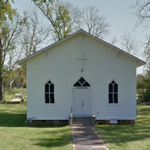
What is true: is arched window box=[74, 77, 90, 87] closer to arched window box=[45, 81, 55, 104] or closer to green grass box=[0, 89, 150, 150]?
arched window box=[45, 81, 55, 104]

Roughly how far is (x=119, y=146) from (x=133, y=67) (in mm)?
7038

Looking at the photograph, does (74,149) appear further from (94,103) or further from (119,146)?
(94,103)

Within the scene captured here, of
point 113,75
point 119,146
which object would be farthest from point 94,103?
point 119,146

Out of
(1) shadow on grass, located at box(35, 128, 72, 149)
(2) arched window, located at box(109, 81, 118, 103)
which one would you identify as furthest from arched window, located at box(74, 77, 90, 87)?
(1) shadow on grass, located at box(35, 128, 72, 149)

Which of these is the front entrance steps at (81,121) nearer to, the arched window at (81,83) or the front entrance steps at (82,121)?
the front entrance steps at (82,121)

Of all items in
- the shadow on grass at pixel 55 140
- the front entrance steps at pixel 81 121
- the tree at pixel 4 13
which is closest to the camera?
the shadow on grass at pixel 55 140

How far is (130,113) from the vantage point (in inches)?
585

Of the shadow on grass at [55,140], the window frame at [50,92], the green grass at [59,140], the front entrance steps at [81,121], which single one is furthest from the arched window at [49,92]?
the shadow on grass at [55,140]

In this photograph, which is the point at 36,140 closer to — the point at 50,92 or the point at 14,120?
the point at 50,92

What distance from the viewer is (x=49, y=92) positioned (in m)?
14.9

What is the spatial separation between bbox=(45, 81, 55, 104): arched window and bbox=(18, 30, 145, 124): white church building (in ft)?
0.49

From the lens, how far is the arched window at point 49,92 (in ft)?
48.9

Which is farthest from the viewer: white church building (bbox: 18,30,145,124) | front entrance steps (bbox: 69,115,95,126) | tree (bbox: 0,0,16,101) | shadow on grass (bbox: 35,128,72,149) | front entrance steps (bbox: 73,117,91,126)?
tree (bbox: 0,0,16,101)

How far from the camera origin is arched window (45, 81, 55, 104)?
587 inches
